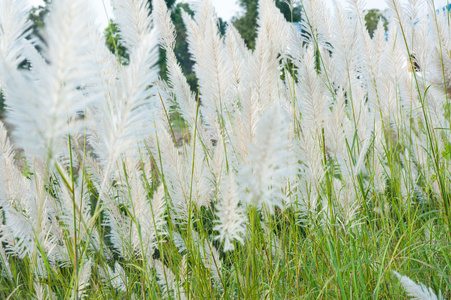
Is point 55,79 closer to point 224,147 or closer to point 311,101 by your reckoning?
point 224,147

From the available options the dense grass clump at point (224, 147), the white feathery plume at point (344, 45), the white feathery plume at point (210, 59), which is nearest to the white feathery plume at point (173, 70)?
the dense grass clump at point (224, 147)

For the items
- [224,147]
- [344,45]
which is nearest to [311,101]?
[224,147]

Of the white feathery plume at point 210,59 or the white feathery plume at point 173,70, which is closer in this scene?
the white feathery plume at point 210,59

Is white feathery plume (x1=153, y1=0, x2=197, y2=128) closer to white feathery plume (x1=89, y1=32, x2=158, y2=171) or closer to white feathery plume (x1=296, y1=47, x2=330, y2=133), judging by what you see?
white feathery plume (x1=296, y1=47, x2=330, y2=133)

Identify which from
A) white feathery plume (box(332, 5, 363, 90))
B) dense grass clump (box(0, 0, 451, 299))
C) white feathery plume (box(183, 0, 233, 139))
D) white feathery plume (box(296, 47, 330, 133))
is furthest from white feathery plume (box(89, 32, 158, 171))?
white feathery plume (box(332, 5, 363, 90))

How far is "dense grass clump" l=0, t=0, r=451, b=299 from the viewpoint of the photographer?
1.94 feet

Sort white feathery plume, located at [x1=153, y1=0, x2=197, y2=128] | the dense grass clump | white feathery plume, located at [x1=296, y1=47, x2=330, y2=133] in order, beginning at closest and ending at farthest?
1. the dense grass clump
2. white feathery plume, located at [x1=296, y1=47, x2=330, y2=133]
3. white feathery plume, located at [x1=153, y1=0, x2=197, y2=128]

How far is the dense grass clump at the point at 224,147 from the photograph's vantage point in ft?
1.94

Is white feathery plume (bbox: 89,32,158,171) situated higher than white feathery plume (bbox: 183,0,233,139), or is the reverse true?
white feathery plume (bbox: 183,0,233,139)

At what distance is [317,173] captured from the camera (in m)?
1.35

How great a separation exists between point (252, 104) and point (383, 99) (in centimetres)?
114

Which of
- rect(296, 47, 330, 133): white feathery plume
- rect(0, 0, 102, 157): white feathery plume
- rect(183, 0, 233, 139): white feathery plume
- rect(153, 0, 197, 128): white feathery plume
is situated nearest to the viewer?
rect(0, 0, 102, 157): white feathery plume

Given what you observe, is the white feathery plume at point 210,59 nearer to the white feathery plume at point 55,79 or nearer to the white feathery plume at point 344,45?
the white feathery plume at point 344,45

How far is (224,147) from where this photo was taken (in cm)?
137
